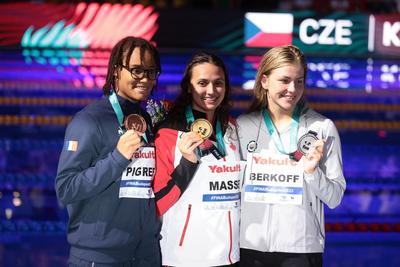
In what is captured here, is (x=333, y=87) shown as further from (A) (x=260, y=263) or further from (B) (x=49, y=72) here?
(A) (x=260, y=263)

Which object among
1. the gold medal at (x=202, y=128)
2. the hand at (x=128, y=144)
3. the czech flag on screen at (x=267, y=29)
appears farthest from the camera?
the czech flag on screen at (x=267, y=29)

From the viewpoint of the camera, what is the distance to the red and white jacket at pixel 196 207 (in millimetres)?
2502

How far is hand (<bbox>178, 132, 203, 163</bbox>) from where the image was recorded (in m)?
2.45

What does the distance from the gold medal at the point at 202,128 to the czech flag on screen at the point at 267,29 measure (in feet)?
15.1

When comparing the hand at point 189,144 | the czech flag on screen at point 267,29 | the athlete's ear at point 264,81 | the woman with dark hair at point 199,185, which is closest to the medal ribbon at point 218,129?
the woman with dark hair at point 199,185

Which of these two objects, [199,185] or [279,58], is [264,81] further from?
[199,185]

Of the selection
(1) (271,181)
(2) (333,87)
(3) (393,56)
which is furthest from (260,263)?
(2) (333,87)

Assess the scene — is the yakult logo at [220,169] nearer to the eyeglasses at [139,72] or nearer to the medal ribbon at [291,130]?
the medal ribbon at [291,130]

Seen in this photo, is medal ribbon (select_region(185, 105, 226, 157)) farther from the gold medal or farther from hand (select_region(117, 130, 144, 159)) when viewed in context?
hand (select_region(117, 130, 144, 159))

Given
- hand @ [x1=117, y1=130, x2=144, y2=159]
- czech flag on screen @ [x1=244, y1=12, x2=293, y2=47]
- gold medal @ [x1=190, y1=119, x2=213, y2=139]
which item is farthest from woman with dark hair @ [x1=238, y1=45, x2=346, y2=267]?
czech flag on screen @ [x1=244, y1=12, x2=293, y2=47]

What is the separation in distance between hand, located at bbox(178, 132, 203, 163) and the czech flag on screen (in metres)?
4.66

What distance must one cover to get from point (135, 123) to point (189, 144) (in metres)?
0.20

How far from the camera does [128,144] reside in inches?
92.6

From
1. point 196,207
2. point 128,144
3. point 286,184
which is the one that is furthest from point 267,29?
point 128,144
